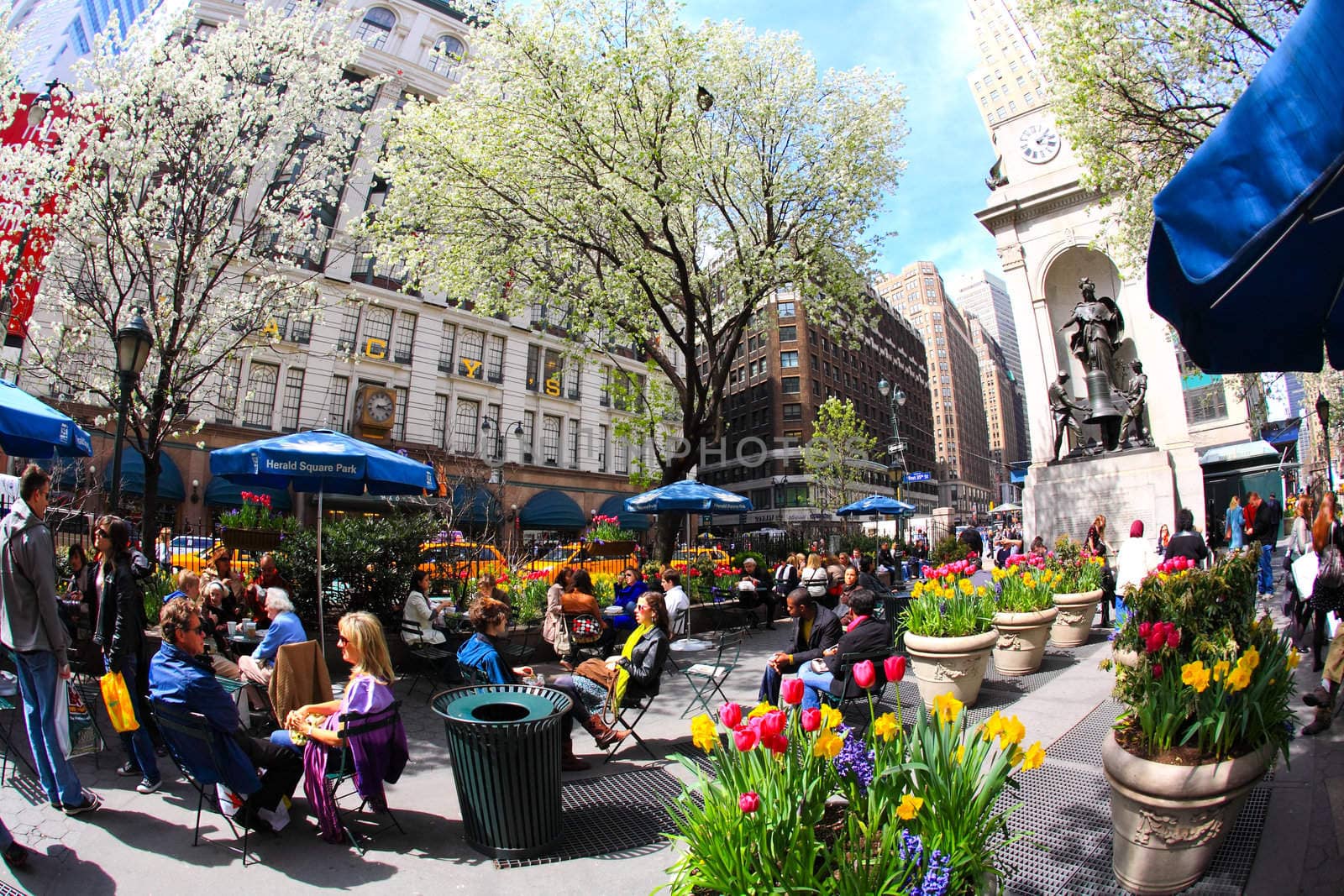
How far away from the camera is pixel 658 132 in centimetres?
1328

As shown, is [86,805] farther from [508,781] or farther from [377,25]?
[377,25]

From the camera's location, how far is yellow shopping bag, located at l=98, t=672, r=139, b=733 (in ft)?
15.2

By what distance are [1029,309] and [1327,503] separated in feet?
56.6

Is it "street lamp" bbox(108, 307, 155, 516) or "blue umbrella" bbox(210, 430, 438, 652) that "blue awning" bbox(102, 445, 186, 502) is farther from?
"blue umbrella" bbox(210, 430, 438, 652)

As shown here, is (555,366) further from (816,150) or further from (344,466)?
(344,466)

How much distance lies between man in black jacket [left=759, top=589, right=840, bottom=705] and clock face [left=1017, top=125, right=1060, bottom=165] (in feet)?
71.6

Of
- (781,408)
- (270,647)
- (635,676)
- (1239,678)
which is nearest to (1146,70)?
(1239,678)

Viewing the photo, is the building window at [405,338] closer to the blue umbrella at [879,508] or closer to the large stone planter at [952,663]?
the blue umbrella at [879,508]

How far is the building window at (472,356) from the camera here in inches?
1375

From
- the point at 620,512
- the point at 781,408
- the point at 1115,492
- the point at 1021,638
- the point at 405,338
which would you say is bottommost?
the point at 1021,638

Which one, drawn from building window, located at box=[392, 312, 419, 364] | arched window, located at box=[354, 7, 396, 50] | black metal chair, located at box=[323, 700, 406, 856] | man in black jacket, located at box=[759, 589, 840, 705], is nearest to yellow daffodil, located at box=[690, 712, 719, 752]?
black metal chair, located at box=[323, 700, 406, 856]

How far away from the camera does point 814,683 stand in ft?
19.5

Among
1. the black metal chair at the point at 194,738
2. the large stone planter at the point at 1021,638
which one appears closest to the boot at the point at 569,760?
the black metal chair at the point at 194,738

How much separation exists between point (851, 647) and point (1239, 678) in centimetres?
300
